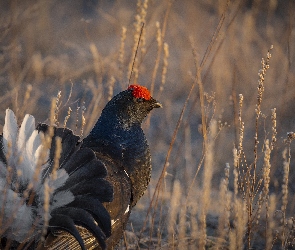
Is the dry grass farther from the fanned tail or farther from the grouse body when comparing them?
the fanned tail

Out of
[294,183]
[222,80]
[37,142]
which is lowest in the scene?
[37,142]

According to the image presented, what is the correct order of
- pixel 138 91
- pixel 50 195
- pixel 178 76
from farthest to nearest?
pixel 178 76
pixel 138 91
pixel 50 195

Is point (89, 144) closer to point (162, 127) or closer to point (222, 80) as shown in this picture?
point (162, 127)

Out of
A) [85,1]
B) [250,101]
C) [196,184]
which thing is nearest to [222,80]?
[250,101]

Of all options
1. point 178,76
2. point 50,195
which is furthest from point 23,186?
point 178,76

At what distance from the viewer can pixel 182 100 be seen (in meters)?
6.23

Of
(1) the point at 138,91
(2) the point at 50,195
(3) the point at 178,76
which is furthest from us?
(3) the point at 178,76

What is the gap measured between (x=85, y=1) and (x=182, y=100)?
10.6 feet

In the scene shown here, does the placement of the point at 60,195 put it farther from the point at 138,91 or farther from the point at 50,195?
the point at 138,91

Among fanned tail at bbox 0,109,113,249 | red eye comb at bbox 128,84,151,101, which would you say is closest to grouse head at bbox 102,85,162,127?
red eye comb at bbox 128,84,151,101

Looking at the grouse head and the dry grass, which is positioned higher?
the dry grass

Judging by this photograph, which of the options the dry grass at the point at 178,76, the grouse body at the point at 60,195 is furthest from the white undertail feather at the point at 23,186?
the dry grass at the point at 178,76

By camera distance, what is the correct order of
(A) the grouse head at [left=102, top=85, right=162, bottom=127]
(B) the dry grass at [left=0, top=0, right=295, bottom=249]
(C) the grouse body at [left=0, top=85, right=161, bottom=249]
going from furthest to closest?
1. (B) the dry grass at [left=0, top=0, right=295, bottom=249]
2. (A) the grouse head at [left=102, top=85, right=162, bottom=127]
3. (C) the grouse body at [left=0, top=85, right=161, bottom=249]

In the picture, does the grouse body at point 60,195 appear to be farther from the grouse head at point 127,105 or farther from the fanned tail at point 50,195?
the grouse head at point 127,105
